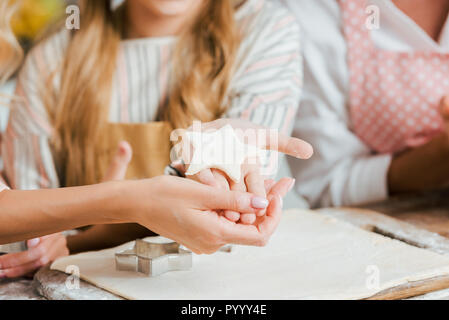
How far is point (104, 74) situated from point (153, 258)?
0.23m

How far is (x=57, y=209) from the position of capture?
35 centimetres

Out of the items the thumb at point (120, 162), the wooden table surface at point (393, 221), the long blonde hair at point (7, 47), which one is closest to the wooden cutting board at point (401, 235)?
the wooden table surface at point (393, 221)

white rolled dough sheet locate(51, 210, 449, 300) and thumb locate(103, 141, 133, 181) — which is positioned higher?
thumb locate(103, 141, 133, 181)

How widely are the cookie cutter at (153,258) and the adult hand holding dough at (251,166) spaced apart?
56mm

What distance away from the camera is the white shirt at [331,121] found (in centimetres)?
63

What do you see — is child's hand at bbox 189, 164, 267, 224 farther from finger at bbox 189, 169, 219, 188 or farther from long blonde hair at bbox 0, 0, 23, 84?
long blonde hair at bbox 0, 0, 23, 84

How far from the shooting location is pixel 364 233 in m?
0.46

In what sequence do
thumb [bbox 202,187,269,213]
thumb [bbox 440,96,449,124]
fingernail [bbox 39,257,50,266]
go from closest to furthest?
thumb [bbox 202,187,269,213]
fingernail [bbox 39,257,50,266]
thumb [bbox 440,96,449,124]

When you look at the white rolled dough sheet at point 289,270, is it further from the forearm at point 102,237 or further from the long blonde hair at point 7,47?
the long blonde hair at point 7,47

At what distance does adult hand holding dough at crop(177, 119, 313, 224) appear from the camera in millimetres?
363

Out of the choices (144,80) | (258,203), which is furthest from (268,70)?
(258,203)

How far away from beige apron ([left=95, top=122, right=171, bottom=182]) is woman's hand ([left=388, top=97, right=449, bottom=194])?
0.91 ft

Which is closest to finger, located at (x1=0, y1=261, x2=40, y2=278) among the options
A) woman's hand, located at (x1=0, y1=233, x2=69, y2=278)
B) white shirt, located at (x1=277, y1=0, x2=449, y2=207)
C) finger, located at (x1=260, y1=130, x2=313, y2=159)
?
woman's hand, located at (x1=0, y1=233, x2=69, y2=278)

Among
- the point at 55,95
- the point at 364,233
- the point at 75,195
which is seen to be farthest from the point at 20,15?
the point at 364,233
